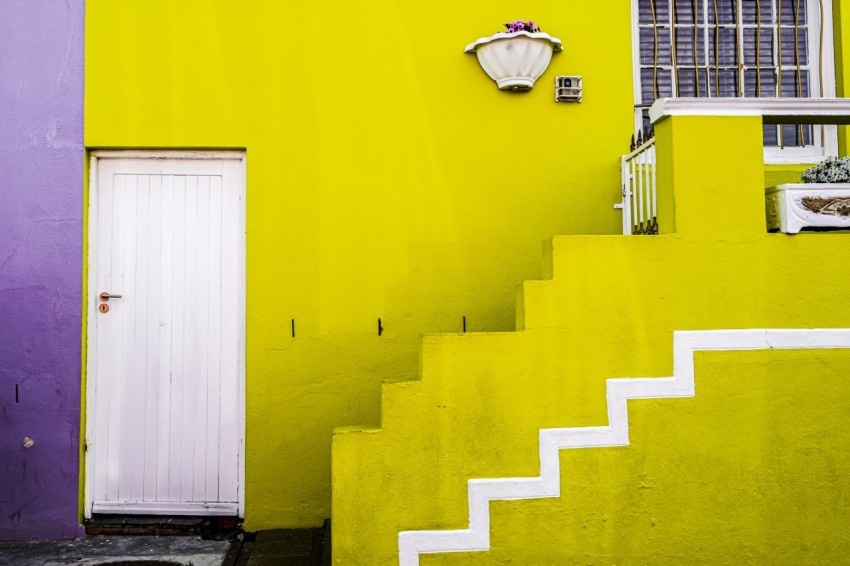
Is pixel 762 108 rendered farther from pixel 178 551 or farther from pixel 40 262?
pixel 40 262

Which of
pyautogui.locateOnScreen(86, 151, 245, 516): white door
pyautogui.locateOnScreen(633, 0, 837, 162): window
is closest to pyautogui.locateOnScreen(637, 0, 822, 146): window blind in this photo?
pyautogui.locateOnScreen(633, 0, 837, 162): window

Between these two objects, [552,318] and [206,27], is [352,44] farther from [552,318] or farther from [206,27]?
[552,318]

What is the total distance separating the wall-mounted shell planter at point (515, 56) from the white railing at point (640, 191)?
2.81ft

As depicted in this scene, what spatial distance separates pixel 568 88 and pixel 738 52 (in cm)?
146

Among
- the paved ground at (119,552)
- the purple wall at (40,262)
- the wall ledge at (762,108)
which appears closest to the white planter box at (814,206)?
the wall ledge at (762,108)

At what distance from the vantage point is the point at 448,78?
480 centimetres

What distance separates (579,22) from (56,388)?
4.37 m

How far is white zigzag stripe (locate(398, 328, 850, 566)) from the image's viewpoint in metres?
3.62

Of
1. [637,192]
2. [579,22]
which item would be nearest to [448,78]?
[579,22]

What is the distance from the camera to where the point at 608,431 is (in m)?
3.69

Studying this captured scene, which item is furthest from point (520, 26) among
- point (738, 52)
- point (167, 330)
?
point (167, 330)

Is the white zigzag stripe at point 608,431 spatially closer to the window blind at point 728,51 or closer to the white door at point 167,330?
the white door at point 167,330

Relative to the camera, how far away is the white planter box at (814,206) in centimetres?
374

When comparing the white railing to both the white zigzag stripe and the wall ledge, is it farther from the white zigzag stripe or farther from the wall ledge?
the white zigzag stripe
